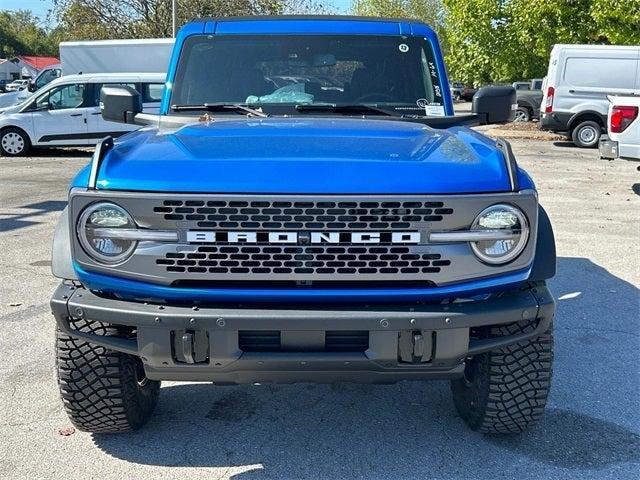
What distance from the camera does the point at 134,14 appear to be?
31625mm

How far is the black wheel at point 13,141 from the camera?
16.3 meters

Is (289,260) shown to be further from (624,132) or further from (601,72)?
(601,72)

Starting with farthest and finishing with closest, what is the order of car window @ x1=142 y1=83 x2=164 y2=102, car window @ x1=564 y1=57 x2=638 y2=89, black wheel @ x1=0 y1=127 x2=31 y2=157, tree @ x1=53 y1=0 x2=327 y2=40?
tree @ x1=53 y1=0 x2=327 y2=40 < car window @ x1=564 y1=57 x2=638 y2=89 < black wheel @ x1=0 y1=127 x2=31 y2=157 < car window @ x1=142 y1=83 x2=164 y2=102

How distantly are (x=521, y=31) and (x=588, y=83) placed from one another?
6019 mm

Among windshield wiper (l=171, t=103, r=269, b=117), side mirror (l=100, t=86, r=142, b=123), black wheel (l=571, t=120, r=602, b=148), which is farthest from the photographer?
black wheel (l=571, t=120, r=602, b=148)

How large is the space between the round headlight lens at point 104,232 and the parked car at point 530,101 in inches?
928

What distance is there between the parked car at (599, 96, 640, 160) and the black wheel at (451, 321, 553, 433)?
830 centimetres

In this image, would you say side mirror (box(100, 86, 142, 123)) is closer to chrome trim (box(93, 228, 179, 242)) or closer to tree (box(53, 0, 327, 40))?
chrome trim (box(93, 228, 179, 242))

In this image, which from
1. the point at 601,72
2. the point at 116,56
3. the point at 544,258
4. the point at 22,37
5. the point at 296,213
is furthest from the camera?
the point at 22,37

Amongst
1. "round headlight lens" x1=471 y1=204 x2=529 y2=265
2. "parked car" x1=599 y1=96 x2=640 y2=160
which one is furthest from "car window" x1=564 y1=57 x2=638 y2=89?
"round headlight lens" x1=471 y1=204 x2=529 y2=265

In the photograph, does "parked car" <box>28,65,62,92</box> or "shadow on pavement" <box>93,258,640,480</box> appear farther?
"parked car" <box>28,65,62,92</box>

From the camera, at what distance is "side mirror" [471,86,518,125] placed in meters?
4.30

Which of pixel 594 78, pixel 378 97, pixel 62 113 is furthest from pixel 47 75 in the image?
pixel 378 97

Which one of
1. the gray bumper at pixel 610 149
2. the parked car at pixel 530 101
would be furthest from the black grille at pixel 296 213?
the parked car at pixel 530 101
